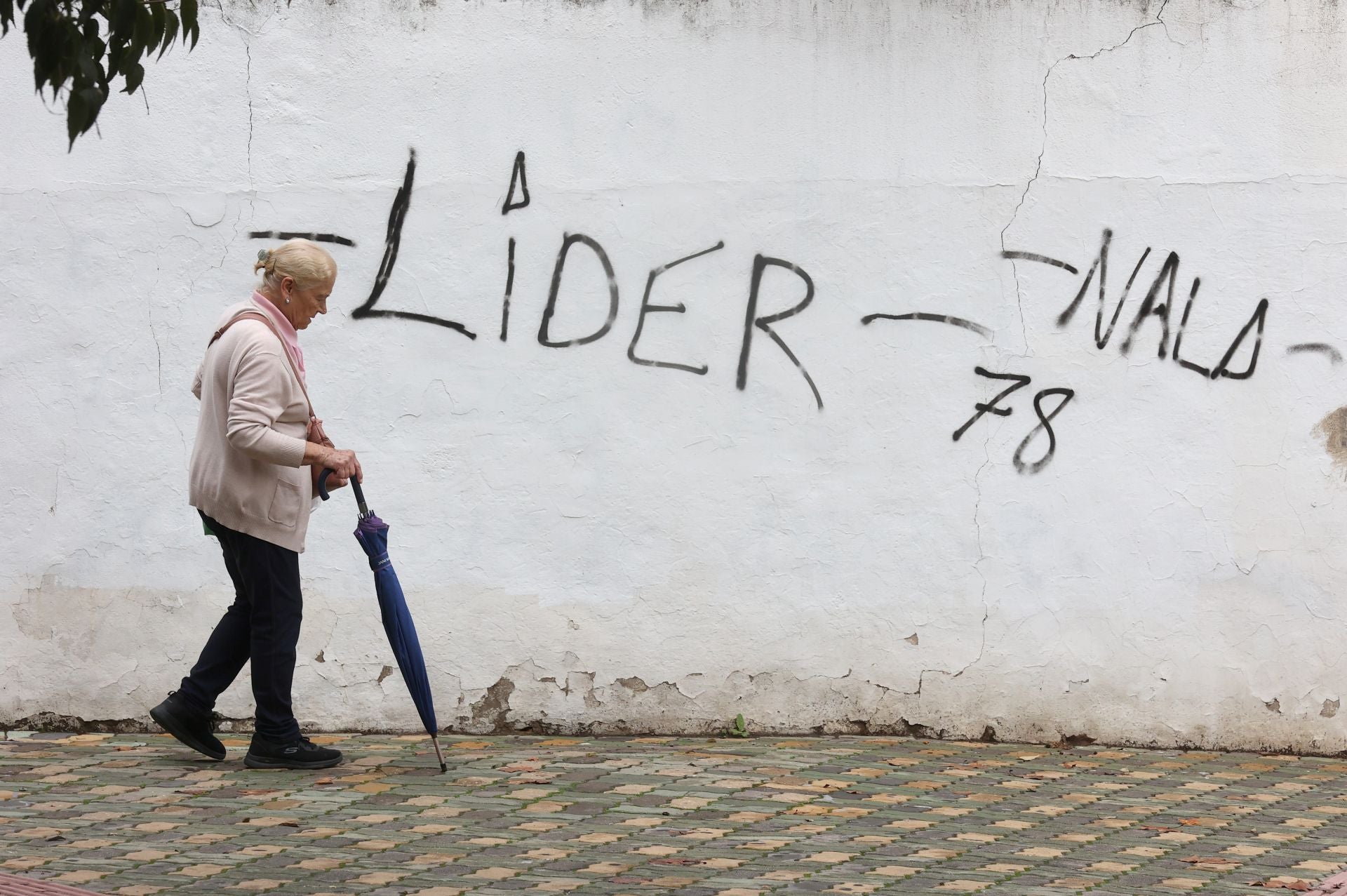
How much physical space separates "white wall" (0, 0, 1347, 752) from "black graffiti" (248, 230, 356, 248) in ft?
0.09

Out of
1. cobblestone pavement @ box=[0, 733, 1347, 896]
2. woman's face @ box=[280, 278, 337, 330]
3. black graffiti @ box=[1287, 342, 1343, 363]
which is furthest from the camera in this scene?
black graffiti @ box=[1287, 342, 1343, 363]

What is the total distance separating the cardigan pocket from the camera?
203 inches

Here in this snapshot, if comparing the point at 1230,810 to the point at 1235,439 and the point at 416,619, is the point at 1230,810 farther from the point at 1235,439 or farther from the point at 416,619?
the point at 416,619

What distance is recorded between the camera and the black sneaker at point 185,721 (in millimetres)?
5242

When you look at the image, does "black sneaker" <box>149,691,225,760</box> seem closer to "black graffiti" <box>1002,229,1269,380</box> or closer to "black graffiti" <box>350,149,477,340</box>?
"black graffiti" <box>350,149,477,340</box>

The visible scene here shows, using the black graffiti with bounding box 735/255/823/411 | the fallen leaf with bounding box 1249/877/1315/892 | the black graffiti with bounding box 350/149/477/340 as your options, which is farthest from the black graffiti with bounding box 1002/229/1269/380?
the fallen leaf with bounding box 1249/877/1315/892

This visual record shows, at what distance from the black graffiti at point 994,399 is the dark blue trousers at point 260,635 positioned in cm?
248

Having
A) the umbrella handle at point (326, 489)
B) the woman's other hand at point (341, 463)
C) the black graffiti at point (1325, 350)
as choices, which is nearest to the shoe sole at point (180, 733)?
the umbrella handle at point (326, 489)

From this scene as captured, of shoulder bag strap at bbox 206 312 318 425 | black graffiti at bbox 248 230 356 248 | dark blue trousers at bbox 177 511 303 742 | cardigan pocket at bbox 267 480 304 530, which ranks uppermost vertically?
black graffiti at bbox 248 230 356 248

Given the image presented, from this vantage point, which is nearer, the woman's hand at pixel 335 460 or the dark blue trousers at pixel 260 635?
the woman's hand at pixel 335 460

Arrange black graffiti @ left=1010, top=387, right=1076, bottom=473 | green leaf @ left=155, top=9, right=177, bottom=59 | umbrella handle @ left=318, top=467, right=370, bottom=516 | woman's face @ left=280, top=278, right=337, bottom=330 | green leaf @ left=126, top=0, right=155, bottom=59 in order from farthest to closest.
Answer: black graffiti @ left=1010, top=387, right=1076, bottom=473 → woman's face @ left=280, top=278, right=337, bottom=330 → umbrella handle @ left=318, top=467, right=370, bottom=516 → green leaf @ left=155, top=9, right=177, bottom=59 → green leaf @ left=126, top=0, right=155, bottom=59

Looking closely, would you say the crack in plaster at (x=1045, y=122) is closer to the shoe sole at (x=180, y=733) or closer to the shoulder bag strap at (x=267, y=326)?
the shoulder bag strap at (x=267, y=326)

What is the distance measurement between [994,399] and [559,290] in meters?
1.68

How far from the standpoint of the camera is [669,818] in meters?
4.73
